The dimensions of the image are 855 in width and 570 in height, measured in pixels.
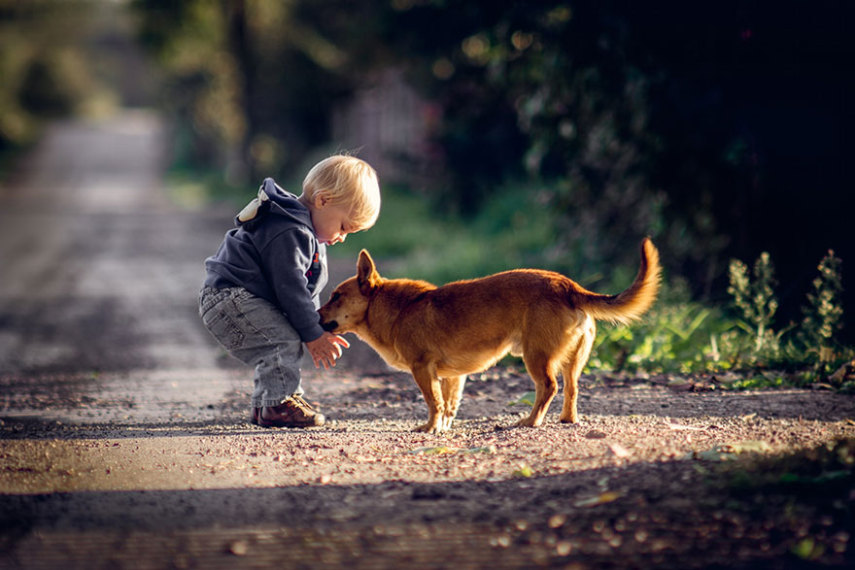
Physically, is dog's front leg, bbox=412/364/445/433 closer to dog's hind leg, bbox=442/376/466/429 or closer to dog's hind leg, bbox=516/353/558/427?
dog's hind leg, bbox=442/376/466/429

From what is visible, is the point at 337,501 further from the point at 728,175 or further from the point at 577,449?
the point at 728,175

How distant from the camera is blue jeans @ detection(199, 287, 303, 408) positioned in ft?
15.3

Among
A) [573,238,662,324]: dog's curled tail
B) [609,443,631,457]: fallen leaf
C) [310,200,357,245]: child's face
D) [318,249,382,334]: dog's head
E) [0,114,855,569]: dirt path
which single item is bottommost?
[0,114,855,569]: dirt path

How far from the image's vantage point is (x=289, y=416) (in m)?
4.65

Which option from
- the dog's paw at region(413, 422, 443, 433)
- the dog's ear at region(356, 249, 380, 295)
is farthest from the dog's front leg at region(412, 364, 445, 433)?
the dog's ear at region(356, 249, 380, 295)

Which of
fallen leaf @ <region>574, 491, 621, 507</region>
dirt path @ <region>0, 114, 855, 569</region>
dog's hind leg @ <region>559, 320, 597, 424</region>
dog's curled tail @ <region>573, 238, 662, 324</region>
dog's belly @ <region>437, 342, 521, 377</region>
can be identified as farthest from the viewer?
dog's belly @ <region>437, 342, 521, 377</region>

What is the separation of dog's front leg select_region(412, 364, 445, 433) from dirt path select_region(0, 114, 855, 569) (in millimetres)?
108

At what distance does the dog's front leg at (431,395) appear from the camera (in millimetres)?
4473

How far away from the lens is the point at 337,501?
340cm

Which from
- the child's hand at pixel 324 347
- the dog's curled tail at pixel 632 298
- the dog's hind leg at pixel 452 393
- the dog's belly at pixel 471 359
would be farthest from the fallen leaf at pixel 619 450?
the child's hand at pixel 324 347

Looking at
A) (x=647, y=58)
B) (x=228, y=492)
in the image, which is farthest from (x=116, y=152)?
(x=228, y=492)

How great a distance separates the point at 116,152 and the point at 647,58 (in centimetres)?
4189

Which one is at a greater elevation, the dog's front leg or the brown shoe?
the dog's front leg

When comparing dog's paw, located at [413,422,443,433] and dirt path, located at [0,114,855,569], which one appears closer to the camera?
dirt path, located at [0,114,855,569]
